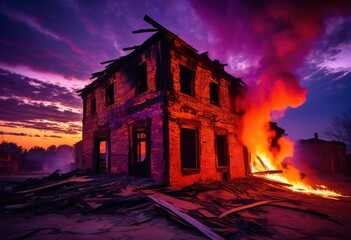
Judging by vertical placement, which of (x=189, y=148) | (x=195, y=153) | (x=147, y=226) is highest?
(x=189, y=148)

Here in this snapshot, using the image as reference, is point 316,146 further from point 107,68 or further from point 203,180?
point 107,68

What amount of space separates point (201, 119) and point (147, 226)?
673cm

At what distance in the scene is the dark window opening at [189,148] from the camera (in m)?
10.0

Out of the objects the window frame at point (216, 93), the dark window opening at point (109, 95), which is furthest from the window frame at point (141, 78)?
the window frame at point (216, 93)

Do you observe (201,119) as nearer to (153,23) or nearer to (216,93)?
(216,93)

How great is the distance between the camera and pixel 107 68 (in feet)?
43.7

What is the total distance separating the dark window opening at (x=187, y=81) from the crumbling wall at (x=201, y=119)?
0.24 metres

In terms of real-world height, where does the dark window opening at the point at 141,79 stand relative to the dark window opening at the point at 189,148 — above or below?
above

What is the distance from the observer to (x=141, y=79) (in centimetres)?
1115

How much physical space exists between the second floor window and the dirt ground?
6.54 metres

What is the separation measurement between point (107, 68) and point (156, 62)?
16.9 ft

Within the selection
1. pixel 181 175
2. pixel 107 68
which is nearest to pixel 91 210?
pixel 181 175

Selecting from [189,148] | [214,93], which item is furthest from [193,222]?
[214,93]

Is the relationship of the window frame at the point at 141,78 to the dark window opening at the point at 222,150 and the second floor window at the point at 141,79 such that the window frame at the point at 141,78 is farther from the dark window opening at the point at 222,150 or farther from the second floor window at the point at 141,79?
the dark window opening at the point at 222,150
